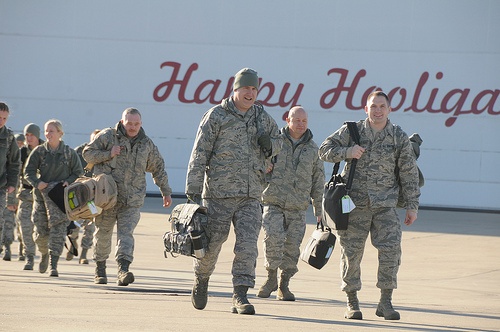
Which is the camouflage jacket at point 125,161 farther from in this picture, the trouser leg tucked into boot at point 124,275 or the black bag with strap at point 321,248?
the black bag with strap at point 321,248

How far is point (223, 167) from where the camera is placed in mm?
9594

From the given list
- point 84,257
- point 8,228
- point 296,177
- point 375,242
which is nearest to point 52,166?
point 84,257

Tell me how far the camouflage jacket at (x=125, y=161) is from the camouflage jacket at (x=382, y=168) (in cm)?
295

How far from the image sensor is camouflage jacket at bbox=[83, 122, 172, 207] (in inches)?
481

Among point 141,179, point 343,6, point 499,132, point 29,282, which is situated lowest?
point 29,282

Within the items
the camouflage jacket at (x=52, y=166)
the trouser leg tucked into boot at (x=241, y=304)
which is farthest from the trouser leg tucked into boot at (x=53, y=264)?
the trouser leg tucked into boot at (x=241, y=304)

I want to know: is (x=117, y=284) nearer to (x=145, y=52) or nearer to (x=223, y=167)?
(x=223, y=167)

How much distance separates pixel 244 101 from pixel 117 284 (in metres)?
3.27

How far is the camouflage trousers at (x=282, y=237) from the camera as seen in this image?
11859mm

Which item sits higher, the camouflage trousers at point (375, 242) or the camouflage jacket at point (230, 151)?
the camouflage jacket at point (230, 151)

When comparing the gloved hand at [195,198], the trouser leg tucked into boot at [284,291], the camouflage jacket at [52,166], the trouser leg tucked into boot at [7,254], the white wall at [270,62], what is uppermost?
the white wall at [270,62]

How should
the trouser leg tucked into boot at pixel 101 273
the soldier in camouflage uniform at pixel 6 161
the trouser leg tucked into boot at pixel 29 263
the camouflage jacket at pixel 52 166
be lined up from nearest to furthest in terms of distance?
the trouser leg tucked into boot at pixel 101 273 → the soldier in camouflage uniform at pixel 6 161 → the camouflage jacket at pixel 52 166 → the trouser leg tucked into boot at pixel 29 263

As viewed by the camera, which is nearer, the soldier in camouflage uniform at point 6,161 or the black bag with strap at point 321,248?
the black bag with strap at point 321,248

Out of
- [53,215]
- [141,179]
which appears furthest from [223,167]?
[53,215]
